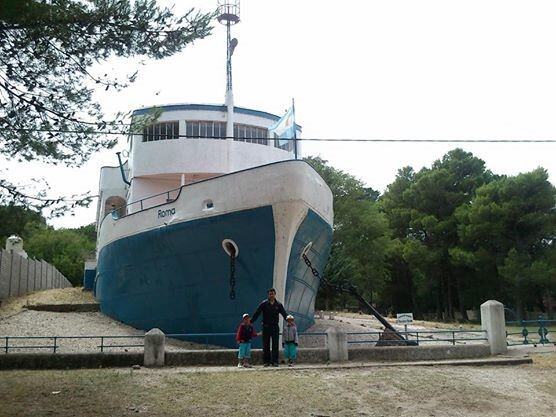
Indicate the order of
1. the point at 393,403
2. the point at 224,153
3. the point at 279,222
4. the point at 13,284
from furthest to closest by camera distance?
the point at 13,284 < the point at 224,153 < the point at 279,222 < the point at 393,403

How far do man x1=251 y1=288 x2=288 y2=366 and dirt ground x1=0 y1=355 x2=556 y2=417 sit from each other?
66 centimetres

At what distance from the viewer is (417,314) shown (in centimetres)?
4525

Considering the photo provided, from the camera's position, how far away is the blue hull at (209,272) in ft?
42.6

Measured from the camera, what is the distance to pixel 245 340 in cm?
1047

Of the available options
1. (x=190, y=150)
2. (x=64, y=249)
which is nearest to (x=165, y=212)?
(x=190, y=150)

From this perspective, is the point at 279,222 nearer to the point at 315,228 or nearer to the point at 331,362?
the point at 315,228

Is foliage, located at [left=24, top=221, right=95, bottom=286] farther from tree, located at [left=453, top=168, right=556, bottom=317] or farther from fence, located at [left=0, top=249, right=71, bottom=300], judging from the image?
tree, located at [left=453, top=168, right=556, bottom=317]

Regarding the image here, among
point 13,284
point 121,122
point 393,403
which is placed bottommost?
point 393,403

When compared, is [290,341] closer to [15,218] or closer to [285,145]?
[15,218]

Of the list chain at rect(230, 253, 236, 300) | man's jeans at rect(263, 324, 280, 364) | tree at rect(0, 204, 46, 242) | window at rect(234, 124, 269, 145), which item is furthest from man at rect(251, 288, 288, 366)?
window at rect(234, 124, 269, 145)

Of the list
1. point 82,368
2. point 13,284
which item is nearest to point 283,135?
point 82,368

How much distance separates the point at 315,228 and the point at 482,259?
79.7 feet

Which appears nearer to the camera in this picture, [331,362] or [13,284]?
[331,362]

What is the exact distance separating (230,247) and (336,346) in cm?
348
